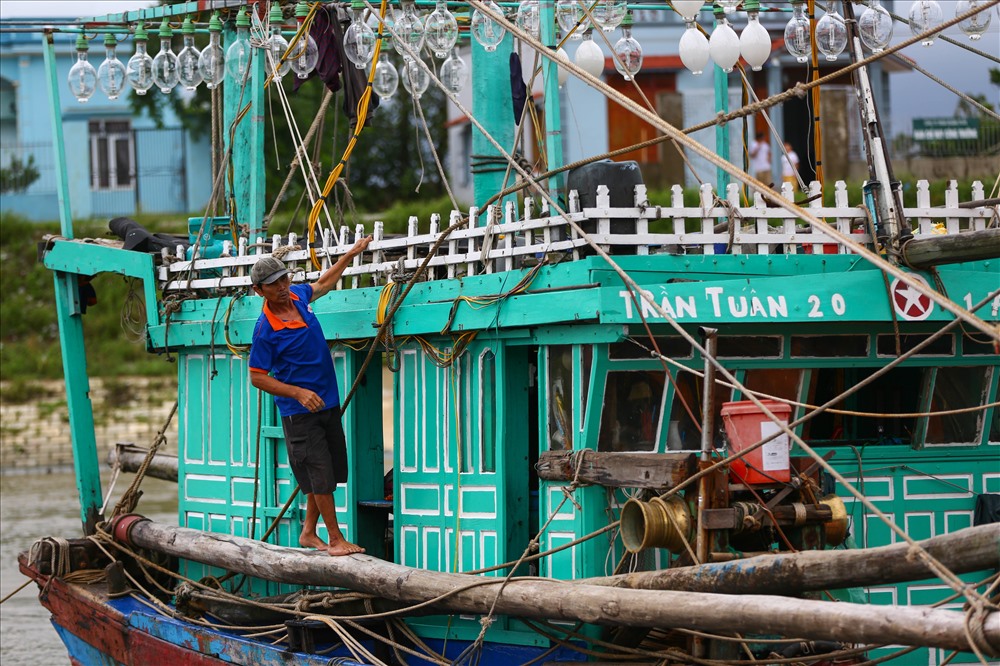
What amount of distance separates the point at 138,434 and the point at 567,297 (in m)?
18.0

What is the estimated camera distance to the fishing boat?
20.4 ft

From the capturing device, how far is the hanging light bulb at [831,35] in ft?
26.5

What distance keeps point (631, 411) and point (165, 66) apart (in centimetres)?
464

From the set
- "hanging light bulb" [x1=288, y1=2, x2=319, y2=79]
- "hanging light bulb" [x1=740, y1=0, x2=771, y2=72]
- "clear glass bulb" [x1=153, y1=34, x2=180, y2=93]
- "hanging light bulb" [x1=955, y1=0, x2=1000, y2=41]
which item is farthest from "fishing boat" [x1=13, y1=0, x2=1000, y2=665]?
"clear glass bulb" [x1=153, y1=34, x2=180, y2=93]

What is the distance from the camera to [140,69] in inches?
396

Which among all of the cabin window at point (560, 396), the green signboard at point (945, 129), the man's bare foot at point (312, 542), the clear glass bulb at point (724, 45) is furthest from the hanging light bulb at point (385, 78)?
the green signboard at point (945, 129)

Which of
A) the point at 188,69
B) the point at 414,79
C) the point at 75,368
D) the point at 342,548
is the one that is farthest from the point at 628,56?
the point at 75,368

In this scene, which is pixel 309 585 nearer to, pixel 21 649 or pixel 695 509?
pixel 695 509

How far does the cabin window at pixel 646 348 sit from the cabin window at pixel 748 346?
19 centimetres

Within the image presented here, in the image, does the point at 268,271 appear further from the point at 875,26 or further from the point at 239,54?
the point at 875,26

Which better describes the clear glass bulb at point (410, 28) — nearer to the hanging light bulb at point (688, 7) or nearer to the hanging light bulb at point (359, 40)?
the hanging light bulb at point (359, 40)

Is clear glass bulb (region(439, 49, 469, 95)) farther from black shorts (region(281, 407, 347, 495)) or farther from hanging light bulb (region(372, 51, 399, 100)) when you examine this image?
black shorts (region(281, 407, 347, 495))

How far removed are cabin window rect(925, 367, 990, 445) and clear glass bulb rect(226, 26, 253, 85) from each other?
→ 500cm

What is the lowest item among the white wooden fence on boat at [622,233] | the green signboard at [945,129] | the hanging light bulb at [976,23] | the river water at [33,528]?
the river water at [33,528]
